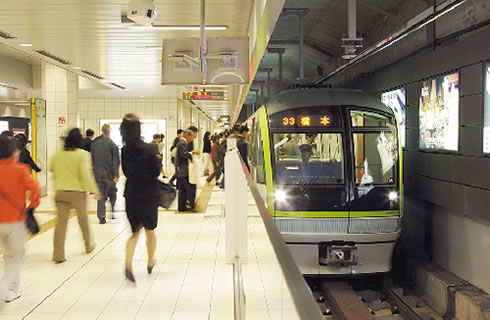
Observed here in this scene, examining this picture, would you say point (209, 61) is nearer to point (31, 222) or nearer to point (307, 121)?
point (307, 121)

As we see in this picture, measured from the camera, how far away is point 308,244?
26.7 ft

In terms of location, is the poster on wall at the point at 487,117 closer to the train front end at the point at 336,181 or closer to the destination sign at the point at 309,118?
the train front end at the point at 336,181

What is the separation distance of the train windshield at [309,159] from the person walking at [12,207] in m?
4.56

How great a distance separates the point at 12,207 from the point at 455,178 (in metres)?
6.42

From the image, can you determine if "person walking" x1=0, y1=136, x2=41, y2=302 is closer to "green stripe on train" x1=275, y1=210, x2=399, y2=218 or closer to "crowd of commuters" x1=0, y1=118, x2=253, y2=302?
"crowd of commuters" x1=0, y1=118, x2=253, y2=302

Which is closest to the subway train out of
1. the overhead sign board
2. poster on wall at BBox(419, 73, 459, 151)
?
poster on wall at BBox(419, 73, 459, 151)

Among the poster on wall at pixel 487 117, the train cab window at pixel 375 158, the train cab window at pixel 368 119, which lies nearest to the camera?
the poster on wall at pixel 487 117

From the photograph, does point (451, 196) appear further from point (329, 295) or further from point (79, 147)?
point (79, 147)

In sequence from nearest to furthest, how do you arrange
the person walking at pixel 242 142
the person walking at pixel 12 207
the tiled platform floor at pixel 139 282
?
the person walking at pixel 12 207, the tiled platform floor at pixel 139 282, the person walking at pixel 242 142

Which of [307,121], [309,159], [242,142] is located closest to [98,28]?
[242,142]

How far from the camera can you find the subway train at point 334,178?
26.7 feet

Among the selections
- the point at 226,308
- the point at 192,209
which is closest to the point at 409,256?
the point at 192,209

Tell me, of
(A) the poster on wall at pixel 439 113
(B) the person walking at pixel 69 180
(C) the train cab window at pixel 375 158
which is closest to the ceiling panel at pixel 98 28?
(B) the person walking at pixel 69 180

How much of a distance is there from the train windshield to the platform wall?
5.86ft
